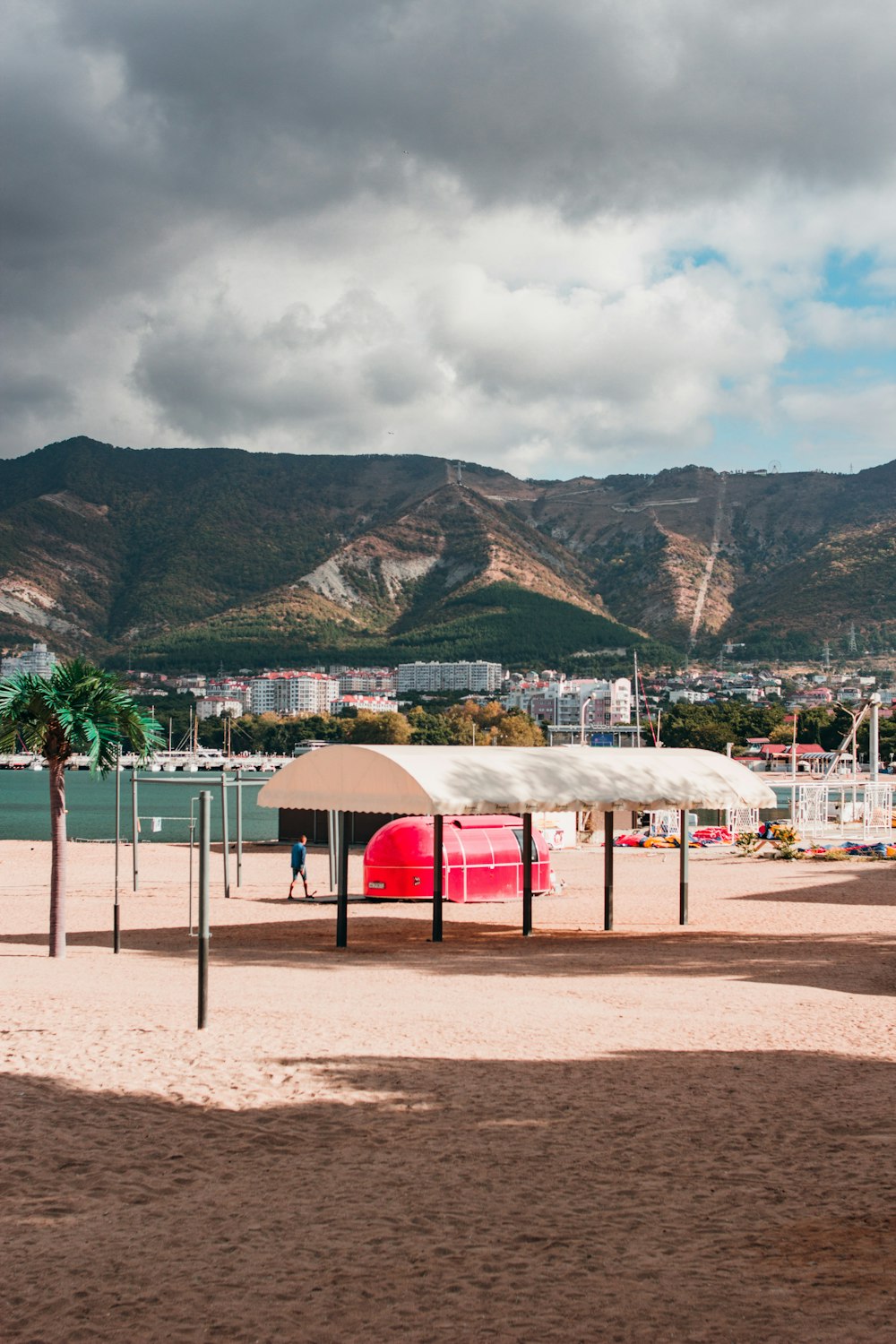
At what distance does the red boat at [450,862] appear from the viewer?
83.0 ft

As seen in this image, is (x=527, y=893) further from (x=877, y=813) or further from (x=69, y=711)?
(x=877, y=813)

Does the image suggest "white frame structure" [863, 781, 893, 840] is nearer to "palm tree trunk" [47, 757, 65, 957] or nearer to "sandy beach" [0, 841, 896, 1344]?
"sandy beach" [0, 841, 896, 1344]

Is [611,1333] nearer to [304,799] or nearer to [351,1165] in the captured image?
[351,1165]

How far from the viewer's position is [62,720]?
17.9 metres

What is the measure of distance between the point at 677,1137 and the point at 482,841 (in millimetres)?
17783

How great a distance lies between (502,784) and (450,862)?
7.10 m

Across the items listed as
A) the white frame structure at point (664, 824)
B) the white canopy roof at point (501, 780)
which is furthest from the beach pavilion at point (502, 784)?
the white frame structure at point (664, 824)

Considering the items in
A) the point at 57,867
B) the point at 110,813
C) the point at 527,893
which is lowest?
the point at 110,813

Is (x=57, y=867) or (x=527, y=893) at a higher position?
(x=57, y=867)

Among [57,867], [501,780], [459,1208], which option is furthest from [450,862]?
[459,1208]

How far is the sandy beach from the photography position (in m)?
5.30

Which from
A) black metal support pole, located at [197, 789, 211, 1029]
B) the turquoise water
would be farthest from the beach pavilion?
black metal support pole, located at [197, 789, 211, 1029]

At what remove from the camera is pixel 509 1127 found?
8.09m

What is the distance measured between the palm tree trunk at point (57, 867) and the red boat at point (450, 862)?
27.5 feet
